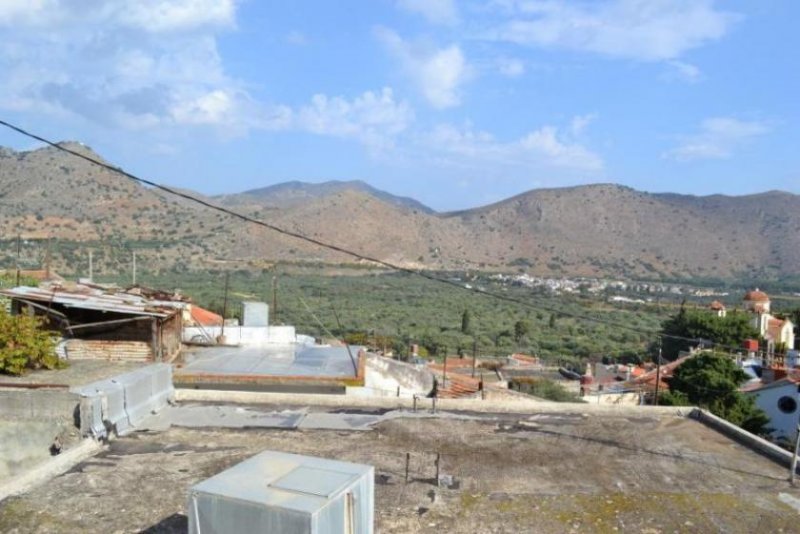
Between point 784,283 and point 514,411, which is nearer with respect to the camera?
point 514,411

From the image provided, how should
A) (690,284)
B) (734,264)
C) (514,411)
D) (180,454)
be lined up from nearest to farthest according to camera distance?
(180,454) < (514,411) < (690,284) < (734,264)

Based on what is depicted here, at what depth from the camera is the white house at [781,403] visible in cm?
2694

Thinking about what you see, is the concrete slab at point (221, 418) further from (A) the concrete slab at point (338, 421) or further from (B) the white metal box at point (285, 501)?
(B) the white metal box at point (285, 501)

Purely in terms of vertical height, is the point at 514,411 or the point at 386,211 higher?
the point at 386,211

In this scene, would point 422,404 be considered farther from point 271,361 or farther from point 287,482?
point 271,361

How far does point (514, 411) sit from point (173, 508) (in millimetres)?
4680

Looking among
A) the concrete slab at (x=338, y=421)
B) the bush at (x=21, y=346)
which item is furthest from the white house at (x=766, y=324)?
the bush at (x=21, y=346)

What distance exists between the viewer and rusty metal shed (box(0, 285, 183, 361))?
11094mm

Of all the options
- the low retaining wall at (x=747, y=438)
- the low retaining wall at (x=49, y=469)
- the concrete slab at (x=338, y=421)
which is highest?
the low retaining wall at (x=49, y=469)

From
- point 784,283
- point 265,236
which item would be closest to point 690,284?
point 784,283

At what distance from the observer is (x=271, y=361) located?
1290 centimetres

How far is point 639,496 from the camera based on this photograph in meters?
5.46

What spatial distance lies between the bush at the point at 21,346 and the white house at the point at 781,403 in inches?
1052

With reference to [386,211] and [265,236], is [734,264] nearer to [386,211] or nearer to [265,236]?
[386,211]
